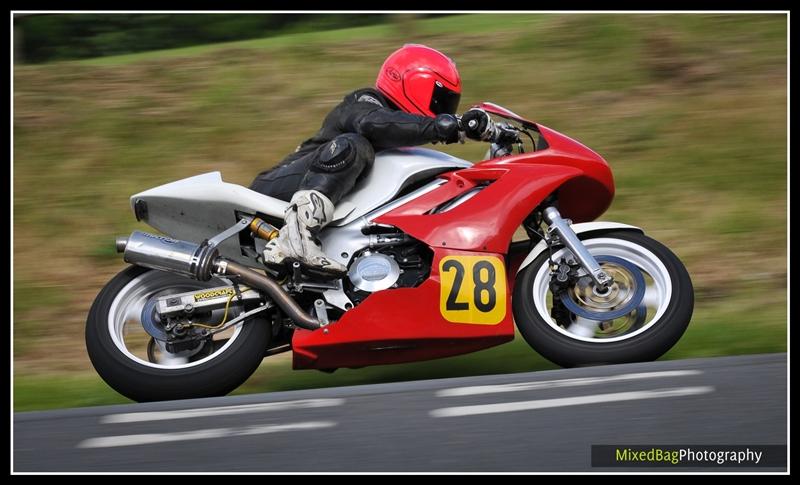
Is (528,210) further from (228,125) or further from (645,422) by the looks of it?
(228,125)

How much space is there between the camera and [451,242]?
4746mm

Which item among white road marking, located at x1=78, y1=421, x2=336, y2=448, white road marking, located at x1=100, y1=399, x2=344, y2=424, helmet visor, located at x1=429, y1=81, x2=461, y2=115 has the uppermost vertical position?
helmet visor, located at x1=429, y1=81, x2=461, y2=115

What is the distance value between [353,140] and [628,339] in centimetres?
148

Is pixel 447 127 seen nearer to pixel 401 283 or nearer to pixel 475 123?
pixel 475 123

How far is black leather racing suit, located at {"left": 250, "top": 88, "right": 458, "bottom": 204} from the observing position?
476 cm

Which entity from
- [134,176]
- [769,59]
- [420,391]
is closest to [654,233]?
[769,59]

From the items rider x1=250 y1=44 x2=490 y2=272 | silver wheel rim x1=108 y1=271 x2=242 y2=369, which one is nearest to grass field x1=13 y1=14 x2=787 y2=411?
silver wheel rim x1=108 y1=271 x2=242 y2=369

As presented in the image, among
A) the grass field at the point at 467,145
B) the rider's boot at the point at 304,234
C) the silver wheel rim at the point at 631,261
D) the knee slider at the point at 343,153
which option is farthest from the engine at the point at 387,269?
the grass field at the point at 467,145

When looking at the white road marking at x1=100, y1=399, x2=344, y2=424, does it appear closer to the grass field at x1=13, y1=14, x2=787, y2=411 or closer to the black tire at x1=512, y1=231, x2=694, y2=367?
the black tire at x1=512, y1=231, x2=694, y2=367

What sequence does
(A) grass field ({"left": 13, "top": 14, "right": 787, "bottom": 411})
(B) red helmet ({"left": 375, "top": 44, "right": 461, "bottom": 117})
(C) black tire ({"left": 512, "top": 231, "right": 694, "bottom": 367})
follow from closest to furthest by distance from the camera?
(C) black tire ({"left": 512, "top": 231, "right": 694, "bottom": 367})
(B) red helmet ({"left": 375, "top": 44, "right": 461, "bottom": 117})
(A) grass field ({"left": 13, "top": 14, "right": 787, "bottom": 411})

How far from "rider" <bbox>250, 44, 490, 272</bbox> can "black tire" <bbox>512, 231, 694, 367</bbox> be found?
0.84m

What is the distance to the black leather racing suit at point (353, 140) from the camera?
15.6 ft

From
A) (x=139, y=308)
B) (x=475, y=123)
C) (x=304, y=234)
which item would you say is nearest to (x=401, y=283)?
(x=304, y=234)

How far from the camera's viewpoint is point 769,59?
8.29m
